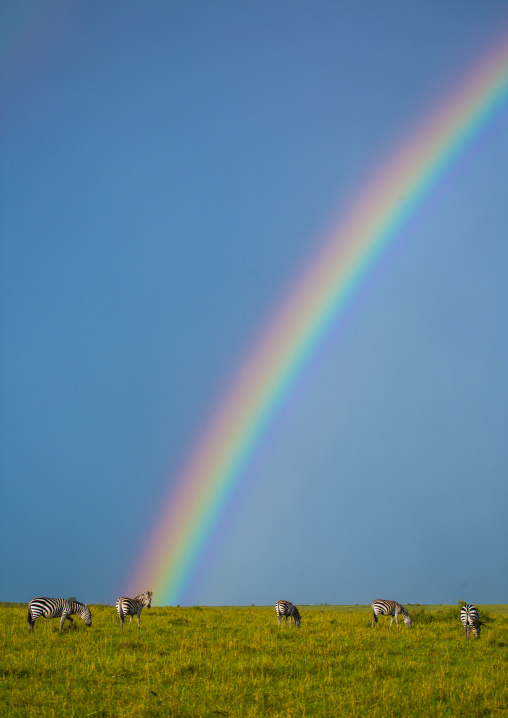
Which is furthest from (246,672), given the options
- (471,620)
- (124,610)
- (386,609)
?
(386,609)

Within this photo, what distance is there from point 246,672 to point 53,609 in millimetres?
10365

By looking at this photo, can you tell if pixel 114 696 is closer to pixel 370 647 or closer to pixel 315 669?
pixel 315 669

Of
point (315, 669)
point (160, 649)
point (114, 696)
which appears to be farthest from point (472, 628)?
point (114, 696)

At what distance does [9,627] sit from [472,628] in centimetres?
1809

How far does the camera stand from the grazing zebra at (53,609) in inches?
862

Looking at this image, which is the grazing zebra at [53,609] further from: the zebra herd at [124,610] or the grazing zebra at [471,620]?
the grazing zebra at [471,620]

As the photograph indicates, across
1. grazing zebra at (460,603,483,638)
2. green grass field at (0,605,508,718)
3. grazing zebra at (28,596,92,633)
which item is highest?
grazing zebra at (28,596,92,633)

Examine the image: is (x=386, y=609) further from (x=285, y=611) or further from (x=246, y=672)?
(x=246, y=672)

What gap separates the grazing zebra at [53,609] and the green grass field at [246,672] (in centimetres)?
59

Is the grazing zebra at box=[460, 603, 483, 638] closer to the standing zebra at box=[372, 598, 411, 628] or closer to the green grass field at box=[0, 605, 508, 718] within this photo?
the green grass field at box=[0, 605, 508, 718]

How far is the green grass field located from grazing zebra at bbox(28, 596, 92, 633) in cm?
59

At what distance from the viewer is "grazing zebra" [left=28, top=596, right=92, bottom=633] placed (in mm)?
21891

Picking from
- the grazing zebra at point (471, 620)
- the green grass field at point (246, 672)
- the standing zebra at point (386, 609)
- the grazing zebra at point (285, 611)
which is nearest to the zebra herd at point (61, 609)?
the green grass field at point (246, 672)

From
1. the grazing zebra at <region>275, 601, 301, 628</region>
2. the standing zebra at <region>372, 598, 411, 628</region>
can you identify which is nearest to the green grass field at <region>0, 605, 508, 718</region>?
the grazing zebra at <region>275, 601, 301, 628</region>
